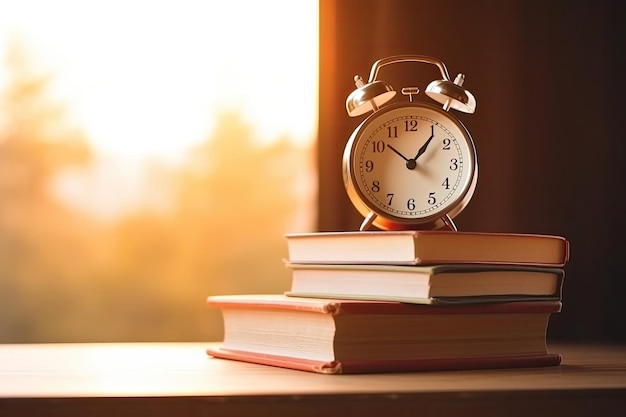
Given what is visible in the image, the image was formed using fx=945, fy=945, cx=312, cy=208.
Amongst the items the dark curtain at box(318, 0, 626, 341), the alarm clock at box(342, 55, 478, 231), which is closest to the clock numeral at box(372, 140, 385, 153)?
the alarm clock at box(342, 55, 478, 231)

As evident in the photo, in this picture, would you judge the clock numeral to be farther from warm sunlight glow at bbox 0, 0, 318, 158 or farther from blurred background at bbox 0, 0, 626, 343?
warm sunlight glow at bbox 0, 0, 318, 158

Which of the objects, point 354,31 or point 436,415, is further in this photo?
point 354,31

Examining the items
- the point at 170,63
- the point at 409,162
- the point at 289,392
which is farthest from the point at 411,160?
the point at 170,63

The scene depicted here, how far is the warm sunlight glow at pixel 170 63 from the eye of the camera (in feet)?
6.31

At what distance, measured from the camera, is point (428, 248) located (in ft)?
4.10

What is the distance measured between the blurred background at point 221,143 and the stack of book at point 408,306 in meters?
0.53

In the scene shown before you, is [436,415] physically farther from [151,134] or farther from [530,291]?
[151,134]

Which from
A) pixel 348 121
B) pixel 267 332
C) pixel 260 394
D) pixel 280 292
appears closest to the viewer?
pixel 260 394

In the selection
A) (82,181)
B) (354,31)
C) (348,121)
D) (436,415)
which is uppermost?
(354,31)

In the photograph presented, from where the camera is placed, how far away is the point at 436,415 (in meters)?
1.04

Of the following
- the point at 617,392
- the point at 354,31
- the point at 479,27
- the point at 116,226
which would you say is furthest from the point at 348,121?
the point at 617,392

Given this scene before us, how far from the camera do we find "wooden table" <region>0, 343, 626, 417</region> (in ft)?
3.23

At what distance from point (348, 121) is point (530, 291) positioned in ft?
2.03

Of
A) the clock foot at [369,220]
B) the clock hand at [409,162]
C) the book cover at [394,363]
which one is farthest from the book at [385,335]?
the clock hand at [409,162]
